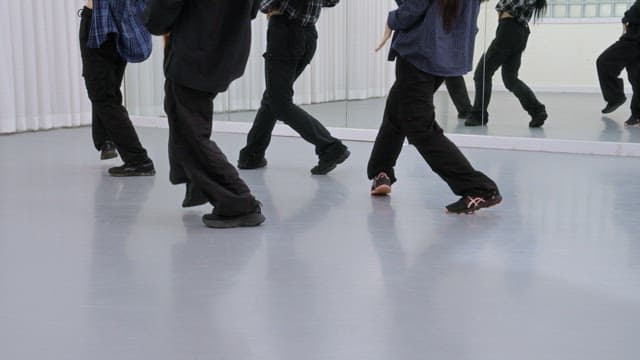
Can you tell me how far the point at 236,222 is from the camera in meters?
2.97

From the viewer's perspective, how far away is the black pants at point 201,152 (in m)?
2.92

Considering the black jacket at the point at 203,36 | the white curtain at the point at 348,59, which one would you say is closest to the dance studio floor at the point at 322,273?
the black jacket at the point at 203,36

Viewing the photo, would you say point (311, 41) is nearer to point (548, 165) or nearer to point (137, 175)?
point (137, 175)

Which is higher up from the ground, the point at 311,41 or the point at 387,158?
the point at 311,41

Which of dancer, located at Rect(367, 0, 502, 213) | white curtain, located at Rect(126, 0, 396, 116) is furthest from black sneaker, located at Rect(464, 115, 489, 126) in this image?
dancer, located at Rect(367, 0, 502, 213)

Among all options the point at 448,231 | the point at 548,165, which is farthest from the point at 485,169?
the point at 448,231

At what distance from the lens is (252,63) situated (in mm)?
5883

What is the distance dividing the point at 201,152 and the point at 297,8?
3.46ft

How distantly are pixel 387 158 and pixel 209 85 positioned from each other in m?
0.90

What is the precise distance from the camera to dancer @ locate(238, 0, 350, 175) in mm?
3756

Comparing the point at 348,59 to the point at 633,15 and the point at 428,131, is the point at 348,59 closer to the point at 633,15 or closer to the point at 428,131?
the point at 633,15

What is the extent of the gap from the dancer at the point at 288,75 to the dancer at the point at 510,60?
137 centimetres

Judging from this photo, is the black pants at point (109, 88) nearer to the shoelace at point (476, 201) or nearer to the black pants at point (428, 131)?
the black pants at point (428, 131)

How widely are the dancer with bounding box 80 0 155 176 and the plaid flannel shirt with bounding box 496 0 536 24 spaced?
82.2 inches
